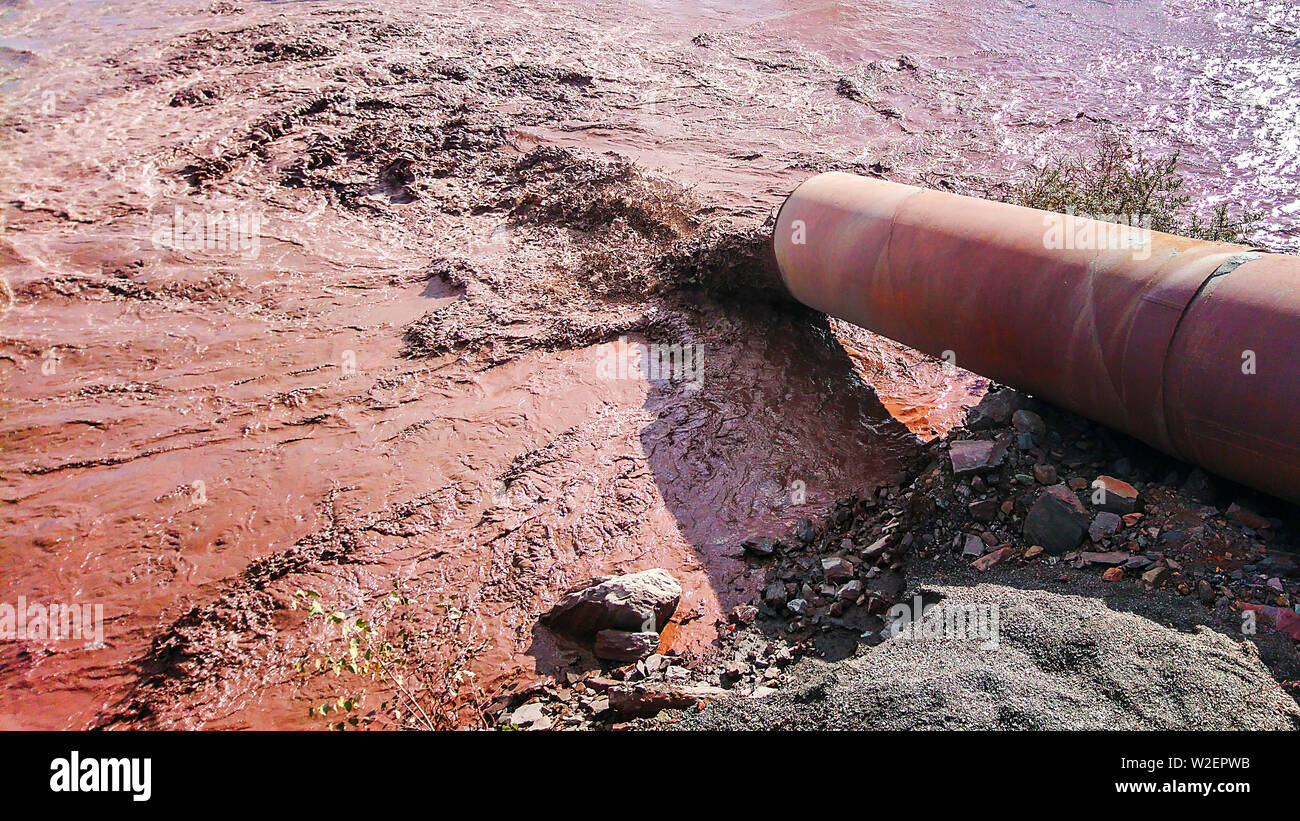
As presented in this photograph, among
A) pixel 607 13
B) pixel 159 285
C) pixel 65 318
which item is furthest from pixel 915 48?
pixel 65 318

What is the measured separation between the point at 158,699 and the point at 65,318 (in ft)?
15.1

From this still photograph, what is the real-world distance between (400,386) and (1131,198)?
261 inches

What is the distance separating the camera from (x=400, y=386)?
6.37 meters

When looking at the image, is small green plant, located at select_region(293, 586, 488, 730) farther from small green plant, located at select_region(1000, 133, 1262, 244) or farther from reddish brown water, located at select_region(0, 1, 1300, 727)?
small green plant, located at select_region(1000, 133, 1262, 244)

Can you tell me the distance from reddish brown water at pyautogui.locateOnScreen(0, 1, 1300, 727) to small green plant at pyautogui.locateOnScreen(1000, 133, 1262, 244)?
0.64 m

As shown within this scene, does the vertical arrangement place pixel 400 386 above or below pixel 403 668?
above

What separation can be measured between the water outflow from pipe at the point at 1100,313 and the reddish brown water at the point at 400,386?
1.31m

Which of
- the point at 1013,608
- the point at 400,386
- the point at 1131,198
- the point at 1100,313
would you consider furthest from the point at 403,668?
the point at 1131,198

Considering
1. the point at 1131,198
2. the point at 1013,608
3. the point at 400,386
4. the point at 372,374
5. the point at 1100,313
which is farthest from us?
the point at 1131,198

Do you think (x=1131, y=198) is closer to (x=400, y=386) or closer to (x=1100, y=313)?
(x=1100, y=313)

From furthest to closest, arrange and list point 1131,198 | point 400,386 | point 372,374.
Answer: point 1131,198 < point 372,374 < point 400,386

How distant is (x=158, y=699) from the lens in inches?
162

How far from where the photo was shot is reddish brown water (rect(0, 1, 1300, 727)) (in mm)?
4777
